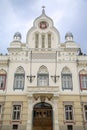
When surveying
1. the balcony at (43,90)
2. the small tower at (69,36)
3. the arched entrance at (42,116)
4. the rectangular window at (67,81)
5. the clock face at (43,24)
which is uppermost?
the clock face at (43,24)

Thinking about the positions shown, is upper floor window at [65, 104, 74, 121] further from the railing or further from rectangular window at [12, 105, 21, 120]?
rectangular window at [12, 105, 21, 120]

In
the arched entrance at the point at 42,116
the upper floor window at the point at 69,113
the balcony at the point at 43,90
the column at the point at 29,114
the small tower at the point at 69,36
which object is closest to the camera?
the column at the point at 29,114

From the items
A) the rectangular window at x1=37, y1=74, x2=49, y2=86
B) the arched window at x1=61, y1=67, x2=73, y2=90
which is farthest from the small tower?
the rectangular window at x1=37, y1=74, x2=49, y2=86

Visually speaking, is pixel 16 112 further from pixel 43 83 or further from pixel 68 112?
pixel 68 112

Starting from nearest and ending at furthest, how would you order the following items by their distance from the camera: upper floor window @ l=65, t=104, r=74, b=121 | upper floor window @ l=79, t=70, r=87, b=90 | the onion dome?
upper floor window @ l=65, t=104, r=74, b=121, upper floor window @ l=79, t=70, r=87, b=90, the onion dome

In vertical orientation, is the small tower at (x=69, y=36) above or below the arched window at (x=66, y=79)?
above

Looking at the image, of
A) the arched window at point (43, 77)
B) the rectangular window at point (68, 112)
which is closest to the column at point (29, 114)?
the arched window at point (43, 77)

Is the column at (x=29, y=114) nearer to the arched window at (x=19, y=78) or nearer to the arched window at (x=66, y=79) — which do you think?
the arched window at (x=19, y=78)

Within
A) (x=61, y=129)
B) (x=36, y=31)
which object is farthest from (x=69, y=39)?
(x=61, y=129)

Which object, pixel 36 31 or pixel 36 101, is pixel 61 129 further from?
pixel 36 31

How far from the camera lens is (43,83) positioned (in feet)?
77.7

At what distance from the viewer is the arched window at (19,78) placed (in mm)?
23539

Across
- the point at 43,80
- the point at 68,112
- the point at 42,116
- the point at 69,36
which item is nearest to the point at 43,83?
the point at 43,80

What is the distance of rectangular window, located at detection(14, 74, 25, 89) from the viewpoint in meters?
23.5
